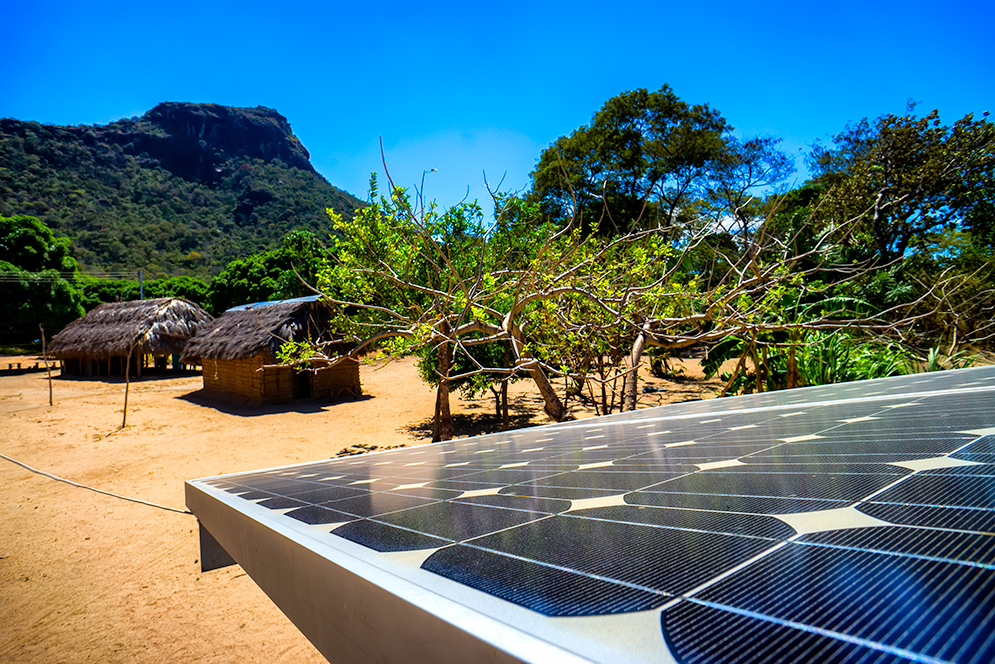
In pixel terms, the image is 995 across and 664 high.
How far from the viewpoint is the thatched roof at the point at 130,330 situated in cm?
2427

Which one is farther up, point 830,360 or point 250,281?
point 250,281

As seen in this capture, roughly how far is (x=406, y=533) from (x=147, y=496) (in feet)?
31.0

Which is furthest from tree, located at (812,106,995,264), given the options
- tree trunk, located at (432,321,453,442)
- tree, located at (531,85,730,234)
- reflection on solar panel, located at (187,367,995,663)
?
reflection on solar panel, located at (187,367,995,663)

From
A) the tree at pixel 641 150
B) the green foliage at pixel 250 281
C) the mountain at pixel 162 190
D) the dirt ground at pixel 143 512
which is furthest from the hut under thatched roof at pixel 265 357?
the mountain at pixel 162 190

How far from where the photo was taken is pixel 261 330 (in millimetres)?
17922

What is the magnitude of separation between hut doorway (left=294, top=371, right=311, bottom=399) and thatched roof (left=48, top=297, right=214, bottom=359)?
31.9 feet

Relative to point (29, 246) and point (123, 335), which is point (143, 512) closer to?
point (123, 335)

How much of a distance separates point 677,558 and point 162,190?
103 m

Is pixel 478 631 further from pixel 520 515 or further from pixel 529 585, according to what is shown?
pixel 520 515

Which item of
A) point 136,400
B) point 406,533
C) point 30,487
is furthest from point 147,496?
point 136,400

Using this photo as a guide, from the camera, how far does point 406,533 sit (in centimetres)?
137

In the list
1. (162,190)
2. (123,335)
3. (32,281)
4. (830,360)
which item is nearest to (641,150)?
(830,360)

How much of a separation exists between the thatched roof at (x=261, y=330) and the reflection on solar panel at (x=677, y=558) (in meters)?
17.0

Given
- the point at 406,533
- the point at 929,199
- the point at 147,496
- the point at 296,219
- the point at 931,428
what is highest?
the point at 296,219
